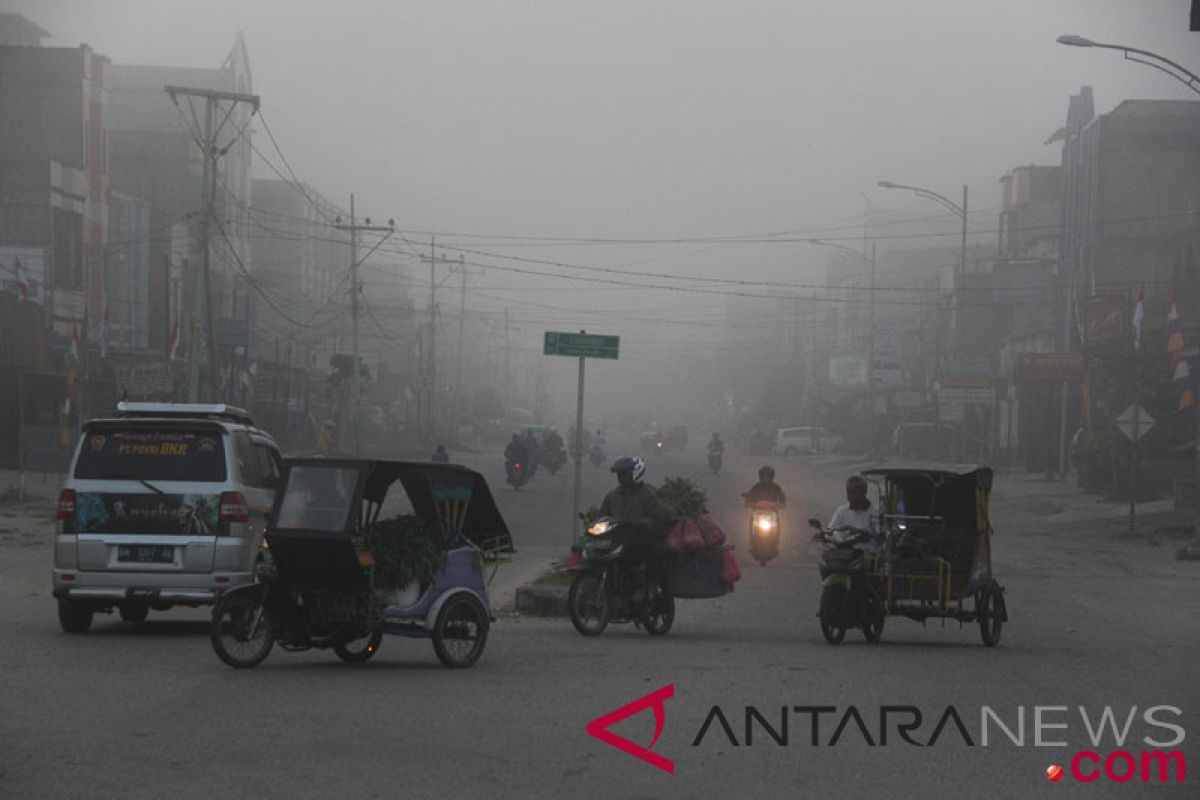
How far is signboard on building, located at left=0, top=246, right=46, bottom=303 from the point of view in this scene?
5208 cm

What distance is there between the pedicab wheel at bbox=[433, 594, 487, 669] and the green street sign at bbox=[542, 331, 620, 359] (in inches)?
417

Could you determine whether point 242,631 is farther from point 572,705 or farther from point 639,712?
point 639,712

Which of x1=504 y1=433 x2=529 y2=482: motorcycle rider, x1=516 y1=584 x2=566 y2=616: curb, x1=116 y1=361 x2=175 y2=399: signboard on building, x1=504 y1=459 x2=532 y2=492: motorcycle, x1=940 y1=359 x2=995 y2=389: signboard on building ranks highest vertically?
x1=940 y1=359 x2=995 y2=389: signboard on building

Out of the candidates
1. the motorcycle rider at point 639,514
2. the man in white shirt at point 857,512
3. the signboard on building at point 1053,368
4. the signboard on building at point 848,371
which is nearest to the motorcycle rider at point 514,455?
the signboard on building at point 1053,368

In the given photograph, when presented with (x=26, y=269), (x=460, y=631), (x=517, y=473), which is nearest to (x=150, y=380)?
(x=26, y=269)

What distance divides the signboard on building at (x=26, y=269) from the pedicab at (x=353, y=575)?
4105cm

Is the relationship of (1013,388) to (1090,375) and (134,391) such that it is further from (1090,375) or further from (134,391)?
(134,391)

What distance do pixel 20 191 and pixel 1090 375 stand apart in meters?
36.4

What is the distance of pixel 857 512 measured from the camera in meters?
16.1

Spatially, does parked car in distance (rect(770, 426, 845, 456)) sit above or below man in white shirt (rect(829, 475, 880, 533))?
below

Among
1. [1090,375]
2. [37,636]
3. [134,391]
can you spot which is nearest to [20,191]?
[134,391]

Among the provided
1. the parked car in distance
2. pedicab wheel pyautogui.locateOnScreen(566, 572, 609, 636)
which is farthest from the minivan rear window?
the parked car in distance

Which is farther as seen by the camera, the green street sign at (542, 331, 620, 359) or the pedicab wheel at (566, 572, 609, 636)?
the green street sign at (542, 331, 620, 359)

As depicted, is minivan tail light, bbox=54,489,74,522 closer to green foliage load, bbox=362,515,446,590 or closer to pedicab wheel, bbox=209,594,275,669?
pedicab wheel, bbox=209,594,275,669
